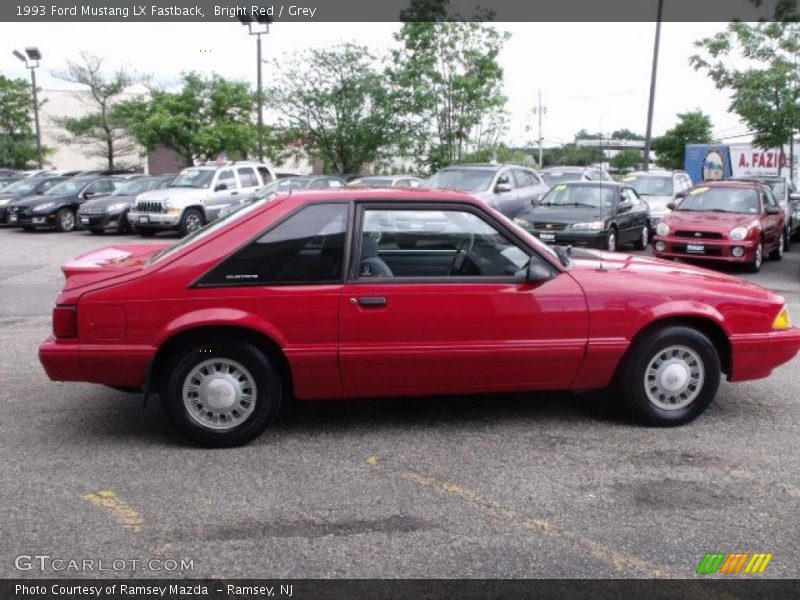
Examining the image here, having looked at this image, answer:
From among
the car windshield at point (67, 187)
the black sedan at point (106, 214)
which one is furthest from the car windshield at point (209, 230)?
the car windshield at point (67, 187)

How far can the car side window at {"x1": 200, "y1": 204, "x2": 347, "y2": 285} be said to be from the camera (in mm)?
5078

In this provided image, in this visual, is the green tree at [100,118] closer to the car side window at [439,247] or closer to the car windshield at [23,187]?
the car windshield at [23,187]

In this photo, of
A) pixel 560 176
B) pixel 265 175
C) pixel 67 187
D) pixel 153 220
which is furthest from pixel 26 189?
pixel 560 176

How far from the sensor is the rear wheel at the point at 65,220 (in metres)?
22.8

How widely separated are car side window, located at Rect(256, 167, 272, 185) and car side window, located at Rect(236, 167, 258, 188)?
33 cm

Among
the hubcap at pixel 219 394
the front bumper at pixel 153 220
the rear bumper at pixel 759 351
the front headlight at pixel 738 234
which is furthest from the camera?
the front bumper at pixel 153 220

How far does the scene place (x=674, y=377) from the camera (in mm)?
5520

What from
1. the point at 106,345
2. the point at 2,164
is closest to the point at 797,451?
the point at 106,345

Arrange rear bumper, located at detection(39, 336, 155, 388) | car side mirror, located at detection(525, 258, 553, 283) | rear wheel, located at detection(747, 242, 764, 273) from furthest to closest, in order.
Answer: rear wheel, located at detection(747, 242, 764, 273), car side mirror, located at detection(525, 258, 553, 283), rear bumper, located at detection(39, 336, 155, 388)

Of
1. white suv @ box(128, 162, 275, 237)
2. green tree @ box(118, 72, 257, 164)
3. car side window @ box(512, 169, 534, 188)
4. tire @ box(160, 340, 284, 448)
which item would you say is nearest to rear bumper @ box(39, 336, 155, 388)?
tire @ box(160, 340, 284, 448)

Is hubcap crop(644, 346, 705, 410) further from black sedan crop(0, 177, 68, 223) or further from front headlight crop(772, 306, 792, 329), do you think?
black sedan crop(0, 177, 68, 223)

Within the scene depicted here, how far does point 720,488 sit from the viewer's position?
4.57 meters

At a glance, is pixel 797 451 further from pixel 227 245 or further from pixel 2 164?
pixel 2 164

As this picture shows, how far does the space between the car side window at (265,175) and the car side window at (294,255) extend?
18157mm
